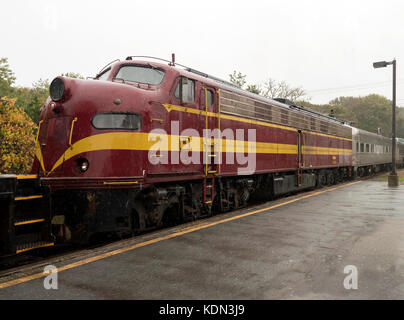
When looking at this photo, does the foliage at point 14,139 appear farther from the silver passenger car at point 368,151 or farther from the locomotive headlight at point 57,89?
the silver passenger car at point 368,151

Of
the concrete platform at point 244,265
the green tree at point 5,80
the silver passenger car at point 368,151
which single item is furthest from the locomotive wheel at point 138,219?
the green tree at point 5,80

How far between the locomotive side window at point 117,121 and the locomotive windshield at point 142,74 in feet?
4.56

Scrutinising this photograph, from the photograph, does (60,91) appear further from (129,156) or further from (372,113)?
(372,113)

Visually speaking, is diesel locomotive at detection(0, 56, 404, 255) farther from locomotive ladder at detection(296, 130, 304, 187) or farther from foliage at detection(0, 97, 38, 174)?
foliage at detection(0, 97, 38, 174)

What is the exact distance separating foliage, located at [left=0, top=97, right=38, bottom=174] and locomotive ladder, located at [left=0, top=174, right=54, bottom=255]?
8830mm

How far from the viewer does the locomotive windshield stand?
25.6ft

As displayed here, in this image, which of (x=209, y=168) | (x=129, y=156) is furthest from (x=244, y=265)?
(x=209, y=168)

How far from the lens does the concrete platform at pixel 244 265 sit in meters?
4.21

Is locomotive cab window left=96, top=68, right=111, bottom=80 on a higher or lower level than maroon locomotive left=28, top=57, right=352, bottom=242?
higher

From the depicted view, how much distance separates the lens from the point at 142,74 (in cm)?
789

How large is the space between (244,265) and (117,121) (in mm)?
3426

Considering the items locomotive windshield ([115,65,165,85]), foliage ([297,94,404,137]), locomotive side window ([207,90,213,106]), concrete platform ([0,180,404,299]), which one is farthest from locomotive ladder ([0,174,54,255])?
foliage ([297,94,404,137])

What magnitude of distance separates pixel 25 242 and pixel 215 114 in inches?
218
